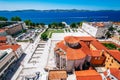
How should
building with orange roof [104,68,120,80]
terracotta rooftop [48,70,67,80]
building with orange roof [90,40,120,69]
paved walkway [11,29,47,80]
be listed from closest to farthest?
building with orange roof [104,68,120,80], terracotta rooftop [48,70,67,80], paved walkway [11,29,47,80], building with orange roof [90,40,120,69]

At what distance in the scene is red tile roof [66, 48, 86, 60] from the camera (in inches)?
1659

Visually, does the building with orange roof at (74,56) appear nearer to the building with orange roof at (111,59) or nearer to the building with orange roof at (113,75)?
the building with orange roof at (111,59)

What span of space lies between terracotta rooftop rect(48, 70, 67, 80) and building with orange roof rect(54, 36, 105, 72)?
3.37 m

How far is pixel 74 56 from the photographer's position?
140ft

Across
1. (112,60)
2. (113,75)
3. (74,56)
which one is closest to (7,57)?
(74,56)

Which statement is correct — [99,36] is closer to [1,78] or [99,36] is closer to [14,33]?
[14,33]

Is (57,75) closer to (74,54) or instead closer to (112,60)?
(74,54)

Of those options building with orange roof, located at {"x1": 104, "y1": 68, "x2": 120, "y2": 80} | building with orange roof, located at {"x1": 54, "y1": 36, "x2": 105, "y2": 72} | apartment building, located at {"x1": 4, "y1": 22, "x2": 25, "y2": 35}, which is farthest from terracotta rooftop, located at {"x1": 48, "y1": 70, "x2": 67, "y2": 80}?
apartment building, located at {"x1": 4, "y1": 22, "x2": 25, "y2": 35}

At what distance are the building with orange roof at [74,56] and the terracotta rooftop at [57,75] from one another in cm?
337

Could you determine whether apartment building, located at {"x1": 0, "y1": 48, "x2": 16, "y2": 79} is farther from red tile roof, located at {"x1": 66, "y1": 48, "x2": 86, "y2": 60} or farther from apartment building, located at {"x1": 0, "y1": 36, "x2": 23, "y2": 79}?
red tile roof, located at {"x1": 66, "y1": 48, "x2": 86, "y2": 60}

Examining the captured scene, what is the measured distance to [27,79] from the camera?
130 ft

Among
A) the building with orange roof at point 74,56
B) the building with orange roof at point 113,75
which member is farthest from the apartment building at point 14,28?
the building with orange roof at point 113,75

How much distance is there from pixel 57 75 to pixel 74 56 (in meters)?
8.29

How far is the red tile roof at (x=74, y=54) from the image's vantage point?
138ft
